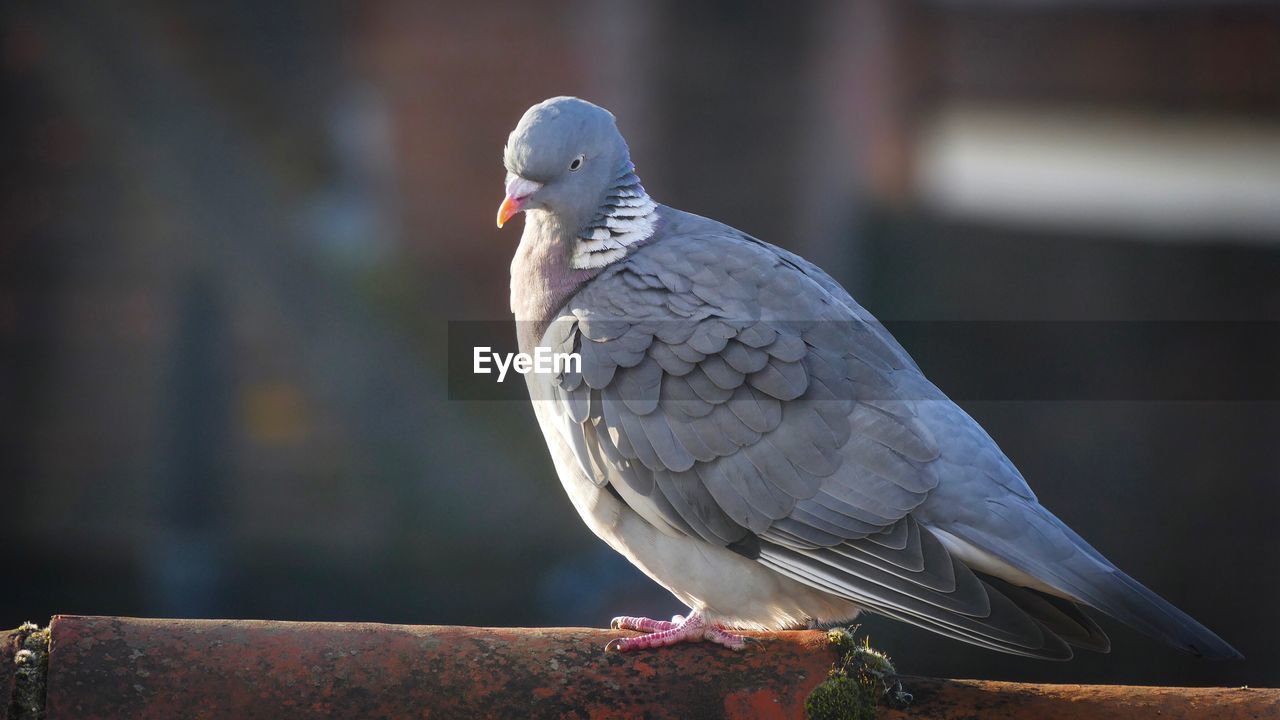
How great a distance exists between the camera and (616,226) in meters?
2.90

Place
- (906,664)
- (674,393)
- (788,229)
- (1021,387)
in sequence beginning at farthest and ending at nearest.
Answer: (788,229) → (1021,387) → (906,664) → (674,393)

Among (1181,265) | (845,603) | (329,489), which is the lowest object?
(329,489)

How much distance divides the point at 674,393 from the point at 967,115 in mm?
5142

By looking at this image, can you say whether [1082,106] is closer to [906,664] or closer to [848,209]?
[848,209]

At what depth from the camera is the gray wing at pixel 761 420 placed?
246 cm

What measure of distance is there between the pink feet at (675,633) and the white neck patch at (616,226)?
837 millimetres

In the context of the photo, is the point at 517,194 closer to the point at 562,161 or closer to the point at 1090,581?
the point at 562,161

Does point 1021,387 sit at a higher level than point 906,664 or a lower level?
higher

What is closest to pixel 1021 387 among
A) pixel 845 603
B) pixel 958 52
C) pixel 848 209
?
pixel 848 209

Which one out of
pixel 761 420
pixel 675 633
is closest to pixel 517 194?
pixel 761 420

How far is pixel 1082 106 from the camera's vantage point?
7062 mm

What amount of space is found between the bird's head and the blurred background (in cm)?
341
